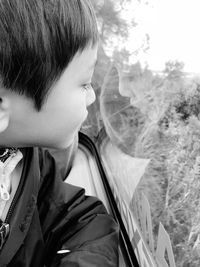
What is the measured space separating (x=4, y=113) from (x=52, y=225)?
0.31 metres

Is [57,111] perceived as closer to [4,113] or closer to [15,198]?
[4,113]

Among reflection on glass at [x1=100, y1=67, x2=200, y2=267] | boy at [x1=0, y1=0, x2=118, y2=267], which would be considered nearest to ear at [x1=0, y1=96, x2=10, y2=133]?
boy at [x1=0, y1=0, x2=118, y2=267]

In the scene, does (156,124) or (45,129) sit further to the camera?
(156,124)

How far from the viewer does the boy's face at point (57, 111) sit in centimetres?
59

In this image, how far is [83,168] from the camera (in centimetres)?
135

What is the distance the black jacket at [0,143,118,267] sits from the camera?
704 mm

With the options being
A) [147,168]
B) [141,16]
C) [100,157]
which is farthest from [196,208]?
[100,157]

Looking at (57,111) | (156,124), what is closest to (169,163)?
(156,124)

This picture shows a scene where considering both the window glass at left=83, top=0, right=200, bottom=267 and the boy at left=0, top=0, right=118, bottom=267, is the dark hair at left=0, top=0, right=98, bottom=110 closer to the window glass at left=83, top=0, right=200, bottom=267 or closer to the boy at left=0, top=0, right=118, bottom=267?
the boy at left=0, top=0, right=118, bottom=267

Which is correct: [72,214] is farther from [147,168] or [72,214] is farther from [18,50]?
[18,50]

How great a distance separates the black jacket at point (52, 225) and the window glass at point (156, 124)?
10 centimetres

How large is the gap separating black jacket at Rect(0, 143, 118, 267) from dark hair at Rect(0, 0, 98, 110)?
0.69 ft

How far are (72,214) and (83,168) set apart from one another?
54 cm

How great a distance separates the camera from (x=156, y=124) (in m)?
0.76
